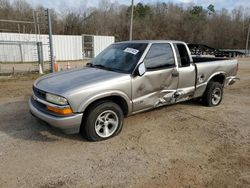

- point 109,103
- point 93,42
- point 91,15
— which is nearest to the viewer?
point 109,103

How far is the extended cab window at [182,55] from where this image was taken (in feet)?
16.1

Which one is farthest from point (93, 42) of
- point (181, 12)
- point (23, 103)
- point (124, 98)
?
point (181, 12)

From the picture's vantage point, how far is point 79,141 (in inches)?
155

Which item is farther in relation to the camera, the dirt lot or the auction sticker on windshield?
the auction sticker on windshield

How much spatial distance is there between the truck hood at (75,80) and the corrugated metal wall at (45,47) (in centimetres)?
1553

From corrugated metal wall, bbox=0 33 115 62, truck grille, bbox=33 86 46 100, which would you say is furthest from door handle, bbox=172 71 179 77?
corrugated metal wall, bbox=0 33 115 62

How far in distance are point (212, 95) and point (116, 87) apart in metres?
3.25

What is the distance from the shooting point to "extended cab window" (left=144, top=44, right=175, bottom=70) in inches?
172

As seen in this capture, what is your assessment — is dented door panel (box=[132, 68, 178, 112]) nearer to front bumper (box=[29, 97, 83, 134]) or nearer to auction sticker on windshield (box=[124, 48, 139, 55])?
auction sticker on windshield (box=[124, 48, 139, 55])

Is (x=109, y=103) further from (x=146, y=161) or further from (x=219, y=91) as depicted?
(x=219, y=91)

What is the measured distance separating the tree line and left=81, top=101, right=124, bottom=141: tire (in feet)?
132

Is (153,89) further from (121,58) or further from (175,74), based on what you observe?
(121,58)

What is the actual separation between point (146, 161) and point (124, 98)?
Result: 47.9 inches

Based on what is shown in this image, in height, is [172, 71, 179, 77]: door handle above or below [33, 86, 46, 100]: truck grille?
above
